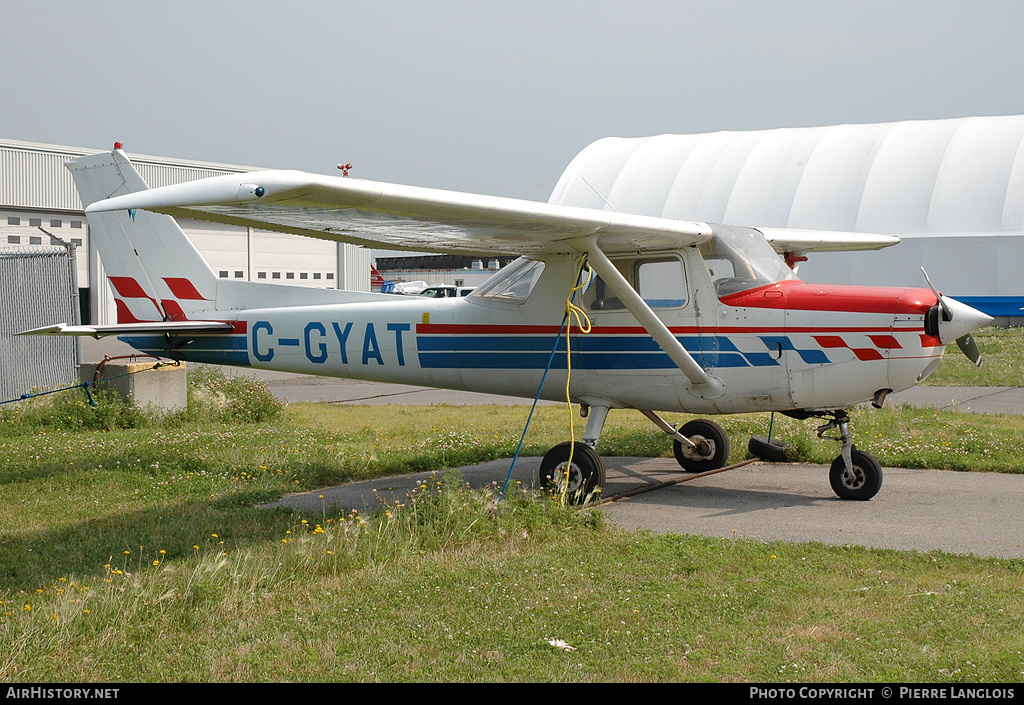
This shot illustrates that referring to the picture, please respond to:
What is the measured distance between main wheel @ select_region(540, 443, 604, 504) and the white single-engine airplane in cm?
2

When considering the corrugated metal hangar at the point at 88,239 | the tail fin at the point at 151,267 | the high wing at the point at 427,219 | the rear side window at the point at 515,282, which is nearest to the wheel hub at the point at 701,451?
the high wing at the point at 427,219

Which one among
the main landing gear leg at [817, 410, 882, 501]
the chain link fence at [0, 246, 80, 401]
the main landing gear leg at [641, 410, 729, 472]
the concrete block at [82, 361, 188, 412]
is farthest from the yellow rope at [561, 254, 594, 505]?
the chain link fence at [0, 246, 80, 401]

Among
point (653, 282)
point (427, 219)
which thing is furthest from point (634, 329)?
point (427, 219)

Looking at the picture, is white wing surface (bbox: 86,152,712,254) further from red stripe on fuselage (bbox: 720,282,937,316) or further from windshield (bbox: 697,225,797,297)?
red stripe on fuselage (bbox: 720,282,937,316)

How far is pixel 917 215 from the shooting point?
3378 centimetres

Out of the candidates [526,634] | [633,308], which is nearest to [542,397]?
[633,308]

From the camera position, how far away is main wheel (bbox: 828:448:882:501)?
7891 millimetres

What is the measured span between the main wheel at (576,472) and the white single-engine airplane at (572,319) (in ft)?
0.06

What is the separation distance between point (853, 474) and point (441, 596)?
4334 millimetres

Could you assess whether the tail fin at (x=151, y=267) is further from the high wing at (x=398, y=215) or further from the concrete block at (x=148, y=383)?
the high wing at (x=398, y=215)

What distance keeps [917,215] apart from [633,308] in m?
29.8

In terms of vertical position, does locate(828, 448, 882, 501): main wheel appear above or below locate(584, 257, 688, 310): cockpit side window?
below

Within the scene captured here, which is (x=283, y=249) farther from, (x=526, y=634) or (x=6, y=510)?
(x=526, y=634)

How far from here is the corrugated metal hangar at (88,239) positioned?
3584cm
